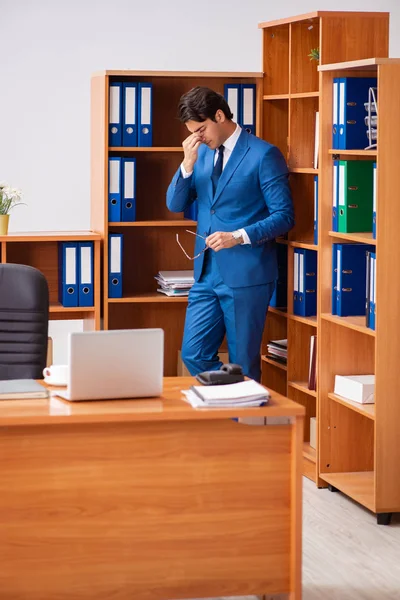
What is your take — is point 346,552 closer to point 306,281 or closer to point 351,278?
point 351,278

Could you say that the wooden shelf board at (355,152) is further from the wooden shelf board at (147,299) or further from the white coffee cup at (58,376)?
the white coffee cup at (58,376)

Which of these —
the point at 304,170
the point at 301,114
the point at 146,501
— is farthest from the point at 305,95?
the point at 146,501

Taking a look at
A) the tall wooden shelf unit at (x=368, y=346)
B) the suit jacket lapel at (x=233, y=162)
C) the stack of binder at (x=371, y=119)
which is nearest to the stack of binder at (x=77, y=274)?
the suit jacket lapel at (x=233, y=162)

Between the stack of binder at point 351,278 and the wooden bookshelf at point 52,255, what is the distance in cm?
137

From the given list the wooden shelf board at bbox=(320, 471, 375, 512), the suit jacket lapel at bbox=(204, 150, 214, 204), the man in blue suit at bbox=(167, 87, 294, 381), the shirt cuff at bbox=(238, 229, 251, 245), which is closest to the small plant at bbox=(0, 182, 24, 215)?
the man in blue suit at bbox=(167, 87, 294, 381)

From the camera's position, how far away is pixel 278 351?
5.33 m

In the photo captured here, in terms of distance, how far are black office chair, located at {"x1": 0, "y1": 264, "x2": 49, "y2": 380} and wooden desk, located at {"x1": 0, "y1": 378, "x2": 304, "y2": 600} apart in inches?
30.3

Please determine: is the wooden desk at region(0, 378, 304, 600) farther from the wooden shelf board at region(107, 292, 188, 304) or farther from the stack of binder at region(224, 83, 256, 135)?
the stack of binder at region(224, 83, 256, 135)

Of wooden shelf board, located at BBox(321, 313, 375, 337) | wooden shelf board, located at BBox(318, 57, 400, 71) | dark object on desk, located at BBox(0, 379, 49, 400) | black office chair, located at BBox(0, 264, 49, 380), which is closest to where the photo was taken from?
dark object on desk, located at BBox(0, 379, 49, 400)

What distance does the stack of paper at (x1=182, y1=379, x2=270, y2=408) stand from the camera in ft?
10.0

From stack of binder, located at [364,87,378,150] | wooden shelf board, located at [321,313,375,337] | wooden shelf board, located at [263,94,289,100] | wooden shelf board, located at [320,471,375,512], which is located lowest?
wooden shelf board, located at [320,471,375,512]

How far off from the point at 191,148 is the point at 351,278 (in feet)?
3.22

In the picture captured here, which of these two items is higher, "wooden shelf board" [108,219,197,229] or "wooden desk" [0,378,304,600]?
"wooden shelf board" [108,219,197,229]

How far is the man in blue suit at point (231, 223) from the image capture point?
4.73 m
